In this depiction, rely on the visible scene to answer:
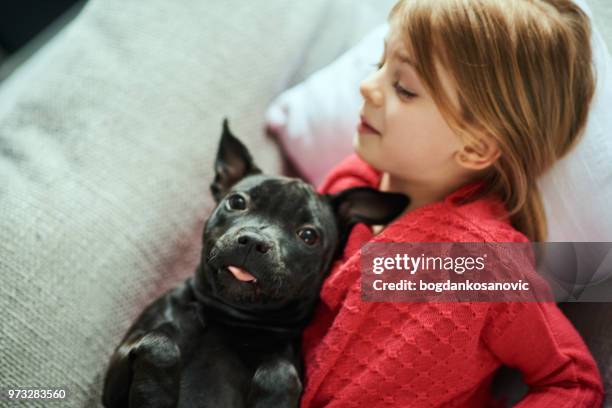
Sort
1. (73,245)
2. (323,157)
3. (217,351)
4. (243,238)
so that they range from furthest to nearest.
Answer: (323,157), (73,245), (217,351), (243,238)

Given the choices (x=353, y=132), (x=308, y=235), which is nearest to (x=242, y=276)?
(x=308, y=235)

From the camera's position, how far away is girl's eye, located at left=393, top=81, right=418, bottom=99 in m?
1.40

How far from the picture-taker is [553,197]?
1.50 meters

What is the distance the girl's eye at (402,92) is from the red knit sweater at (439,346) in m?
0.29

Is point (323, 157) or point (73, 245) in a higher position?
point (73, 245)

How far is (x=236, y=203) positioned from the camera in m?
1.41

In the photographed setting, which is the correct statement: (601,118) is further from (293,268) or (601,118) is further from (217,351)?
(217,351)

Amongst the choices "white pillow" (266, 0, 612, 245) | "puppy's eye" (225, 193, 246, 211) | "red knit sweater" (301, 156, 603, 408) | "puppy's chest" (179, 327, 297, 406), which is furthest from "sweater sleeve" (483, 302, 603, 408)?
"puppy's eye" (225, 193, 246, 211)

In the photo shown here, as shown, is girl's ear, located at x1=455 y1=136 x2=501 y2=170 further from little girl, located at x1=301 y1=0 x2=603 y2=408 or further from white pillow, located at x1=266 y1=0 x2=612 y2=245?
white pillow, located at x1=266 y1=0 x2=612 y2=245

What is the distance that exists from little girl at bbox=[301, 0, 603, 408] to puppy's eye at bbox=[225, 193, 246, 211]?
29 cm

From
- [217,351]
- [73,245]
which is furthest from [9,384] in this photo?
[217,351]

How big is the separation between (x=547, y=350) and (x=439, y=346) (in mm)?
254

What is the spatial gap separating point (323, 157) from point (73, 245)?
83cm

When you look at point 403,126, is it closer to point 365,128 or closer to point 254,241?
point 365,128
